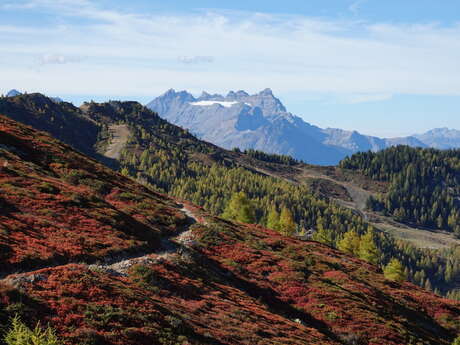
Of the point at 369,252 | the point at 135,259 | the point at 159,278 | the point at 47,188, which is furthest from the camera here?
the point at 369,252

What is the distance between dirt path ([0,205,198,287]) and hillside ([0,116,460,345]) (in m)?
0.12

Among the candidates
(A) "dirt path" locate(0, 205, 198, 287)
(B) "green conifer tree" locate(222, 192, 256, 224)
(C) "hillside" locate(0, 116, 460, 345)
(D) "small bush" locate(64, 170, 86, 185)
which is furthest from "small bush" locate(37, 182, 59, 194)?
(B) "green conifer tree" locate(222, 192, 256, 224)

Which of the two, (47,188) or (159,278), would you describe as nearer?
(159,278)

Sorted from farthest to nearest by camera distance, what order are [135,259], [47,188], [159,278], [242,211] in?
[242,211], [47,188], [135,259], [159,278]

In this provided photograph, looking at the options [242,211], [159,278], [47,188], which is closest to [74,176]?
[47,188]

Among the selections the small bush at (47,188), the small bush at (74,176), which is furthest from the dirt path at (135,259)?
the small bush at (74,176)

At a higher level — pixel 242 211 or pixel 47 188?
pixel 47 188

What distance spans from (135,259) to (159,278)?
3.68 metres

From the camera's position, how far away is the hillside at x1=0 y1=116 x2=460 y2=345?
21594mm

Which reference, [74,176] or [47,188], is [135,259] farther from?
[74,176]

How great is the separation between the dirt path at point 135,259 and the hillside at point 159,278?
12 centimetres

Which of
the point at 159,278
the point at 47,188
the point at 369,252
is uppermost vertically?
the point at 47,188

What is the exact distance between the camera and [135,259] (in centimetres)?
3259

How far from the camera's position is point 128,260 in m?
32.4
